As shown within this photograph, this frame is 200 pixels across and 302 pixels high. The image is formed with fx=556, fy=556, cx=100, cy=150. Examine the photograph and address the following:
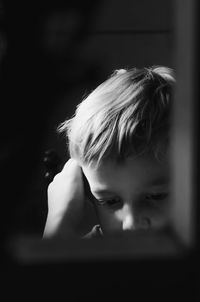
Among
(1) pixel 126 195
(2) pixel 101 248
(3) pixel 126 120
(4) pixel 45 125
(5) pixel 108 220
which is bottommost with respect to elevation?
(5) pixel 108 220

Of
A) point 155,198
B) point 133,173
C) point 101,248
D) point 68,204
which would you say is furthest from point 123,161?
point 101,248

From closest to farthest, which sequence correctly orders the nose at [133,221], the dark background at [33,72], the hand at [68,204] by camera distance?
the dark background at [33,72] → the nose at [133,221] → the hand at [68,204]

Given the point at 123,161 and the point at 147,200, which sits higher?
the point at 123,161

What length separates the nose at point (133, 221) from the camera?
5.31 feet

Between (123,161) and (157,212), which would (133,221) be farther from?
(123,161)

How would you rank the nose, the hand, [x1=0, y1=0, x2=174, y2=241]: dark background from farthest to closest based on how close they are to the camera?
1. the hand
2. the nose
3. [x1=0, y1=0, x2=174, y2=241]: dark background

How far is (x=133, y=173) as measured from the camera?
1.69 metres

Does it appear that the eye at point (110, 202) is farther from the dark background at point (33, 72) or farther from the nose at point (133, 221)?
the dark background at point (33, 72)

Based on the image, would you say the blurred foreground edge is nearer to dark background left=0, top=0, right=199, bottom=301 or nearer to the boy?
dark background left=0, top=0, right=199, bottom=301

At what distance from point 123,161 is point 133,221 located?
19 centimetres

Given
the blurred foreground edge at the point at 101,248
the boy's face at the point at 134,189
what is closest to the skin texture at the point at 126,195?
the boy's face at the point at 134,189

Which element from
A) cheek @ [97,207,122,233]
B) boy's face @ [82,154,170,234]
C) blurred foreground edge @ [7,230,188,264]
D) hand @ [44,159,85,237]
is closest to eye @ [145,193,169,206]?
boy's face @ [82,154,170,234]

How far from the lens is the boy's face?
1656 mm

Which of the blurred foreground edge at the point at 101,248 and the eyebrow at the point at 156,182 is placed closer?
the blurred foreground edge at the point at 101,248
